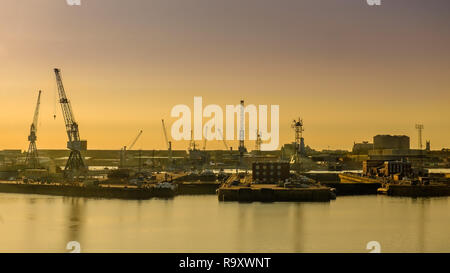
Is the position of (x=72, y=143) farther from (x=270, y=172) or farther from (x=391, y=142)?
(x=391, y=142)

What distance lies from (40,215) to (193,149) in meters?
67.3

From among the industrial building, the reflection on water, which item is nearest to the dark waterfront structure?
the industrial building

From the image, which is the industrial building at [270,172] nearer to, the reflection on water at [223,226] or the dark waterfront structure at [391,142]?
the reflection on water at [223,226]

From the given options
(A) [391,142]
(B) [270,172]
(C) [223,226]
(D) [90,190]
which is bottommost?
(C) [223,226]

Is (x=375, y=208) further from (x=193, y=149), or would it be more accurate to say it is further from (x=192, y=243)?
(x=193, y=149)

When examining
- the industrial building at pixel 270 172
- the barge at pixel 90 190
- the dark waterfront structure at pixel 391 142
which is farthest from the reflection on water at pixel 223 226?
the dark waterfront structure at pixel 391 142

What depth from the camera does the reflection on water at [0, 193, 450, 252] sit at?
18234 mm

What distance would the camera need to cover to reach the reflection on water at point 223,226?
1823cm

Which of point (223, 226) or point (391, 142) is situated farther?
point (391, 142)

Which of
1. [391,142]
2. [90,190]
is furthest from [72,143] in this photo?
[391,142]

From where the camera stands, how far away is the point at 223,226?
22.4 m

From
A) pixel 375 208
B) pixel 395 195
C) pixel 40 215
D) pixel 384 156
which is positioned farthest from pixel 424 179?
pixel 384 156

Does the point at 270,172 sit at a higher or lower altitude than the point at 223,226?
higher

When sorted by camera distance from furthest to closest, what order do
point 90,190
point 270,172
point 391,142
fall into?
point 391,142, point 270,172, point 90,190
